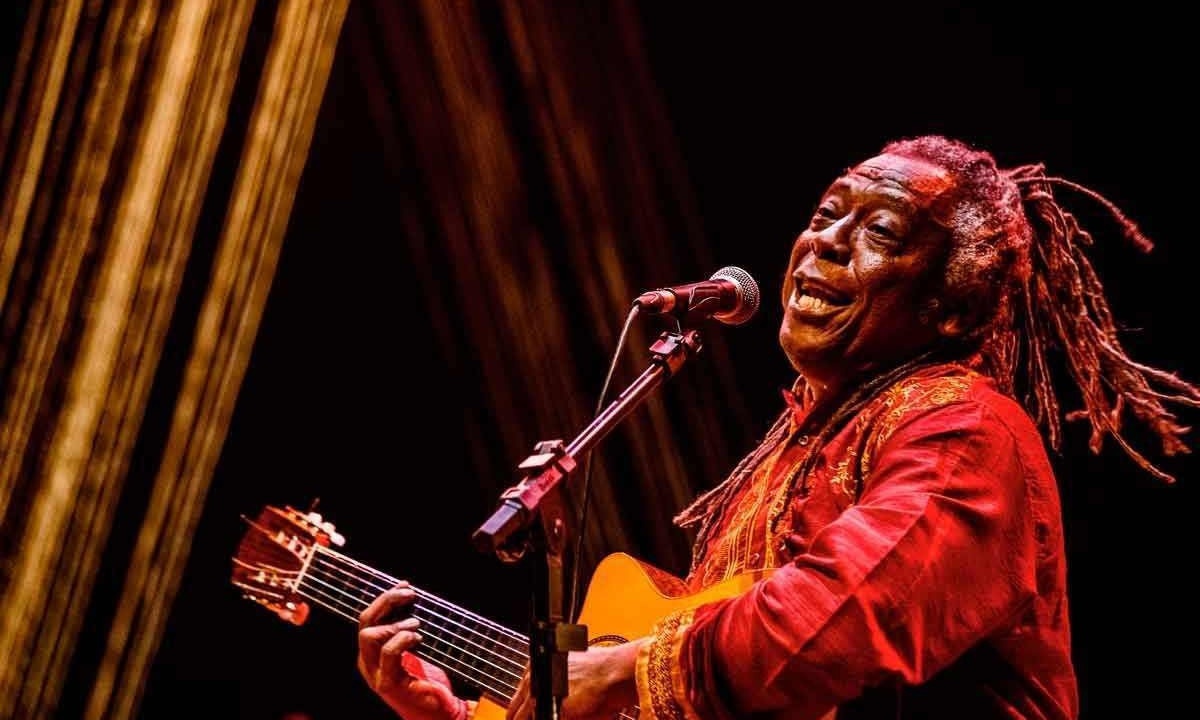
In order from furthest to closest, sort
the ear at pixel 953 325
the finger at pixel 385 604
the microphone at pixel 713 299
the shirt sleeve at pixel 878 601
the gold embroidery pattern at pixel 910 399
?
the finger at pixel 385 604, the ear at pixel 953 325, the microphone at pixel 713 299, the gold embroidery pattern at pixel 910 399, the shirt sleeve at pixel 878 601

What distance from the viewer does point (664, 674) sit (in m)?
1.86

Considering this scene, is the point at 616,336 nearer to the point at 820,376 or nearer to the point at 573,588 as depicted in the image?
the point at 820,376

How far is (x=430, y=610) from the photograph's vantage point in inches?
109

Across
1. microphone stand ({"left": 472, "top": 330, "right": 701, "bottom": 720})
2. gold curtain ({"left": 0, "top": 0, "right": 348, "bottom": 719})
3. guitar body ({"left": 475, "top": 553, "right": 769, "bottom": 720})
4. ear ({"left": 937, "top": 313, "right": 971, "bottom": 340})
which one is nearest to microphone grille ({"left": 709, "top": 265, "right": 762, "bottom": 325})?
ear ({"left": 937, "top": 313, "right": 971, "bottom": 340})

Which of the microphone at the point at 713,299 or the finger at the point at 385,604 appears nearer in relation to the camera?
the microphone at the point at 713,299

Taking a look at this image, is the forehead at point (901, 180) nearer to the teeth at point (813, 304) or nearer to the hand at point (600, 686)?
A: the teeth at point (813, 304)

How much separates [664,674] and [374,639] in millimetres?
1050

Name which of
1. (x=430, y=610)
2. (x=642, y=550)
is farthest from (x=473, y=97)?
(x=430, y=610)

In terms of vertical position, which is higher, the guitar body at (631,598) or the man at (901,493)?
the man at (901,493)

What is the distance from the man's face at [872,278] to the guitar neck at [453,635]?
927mm

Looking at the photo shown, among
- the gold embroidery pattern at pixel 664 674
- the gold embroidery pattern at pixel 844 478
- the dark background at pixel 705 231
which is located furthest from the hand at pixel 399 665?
the dark background at pixel 705 231

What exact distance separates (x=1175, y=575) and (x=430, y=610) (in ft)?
6.61

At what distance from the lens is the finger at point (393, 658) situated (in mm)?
2662

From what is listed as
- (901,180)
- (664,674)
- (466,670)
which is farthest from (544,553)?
(901,180)
